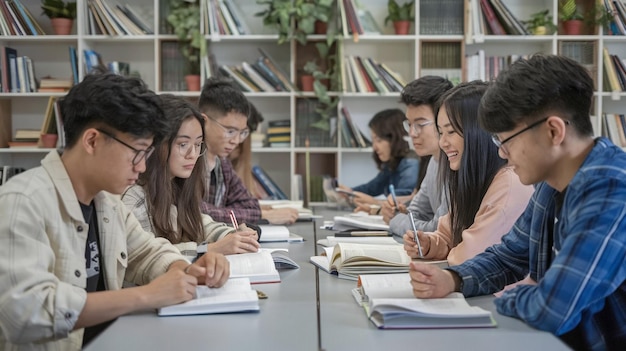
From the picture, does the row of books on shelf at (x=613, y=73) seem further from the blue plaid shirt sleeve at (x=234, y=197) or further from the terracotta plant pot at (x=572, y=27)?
the blue plaid shirt sleeve at (x=234, y=197)

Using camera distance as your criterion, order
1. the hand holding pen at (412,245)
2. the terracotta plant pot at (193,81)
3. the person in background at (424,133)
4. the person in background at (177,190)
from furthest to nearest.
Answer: the terracotta plant pot at (193,81), the person in background at (424,133), the person in background at (177,190), the hand holding pen at (412,245)

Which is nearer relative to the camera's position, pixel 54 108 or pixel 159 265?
pixel 159 265

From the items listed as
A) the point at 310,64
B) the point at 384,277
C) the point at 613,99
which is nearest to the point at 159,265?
the point at 384,277

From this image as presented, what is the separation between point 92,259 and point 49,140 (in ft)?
12.3

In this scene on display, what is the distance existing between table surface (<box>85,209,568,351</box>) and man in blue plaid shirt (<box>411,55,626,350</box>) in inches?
3.3

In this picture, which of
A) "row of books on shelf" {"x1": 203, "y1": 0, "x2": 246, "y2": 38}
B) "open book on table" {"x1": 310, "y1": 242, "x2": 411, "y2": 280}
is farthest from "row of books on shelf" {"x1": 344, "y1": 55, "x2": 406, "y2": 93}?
"open book on table" {"x1": 310, "y1": 242, "x2": 411, "y2": 280}

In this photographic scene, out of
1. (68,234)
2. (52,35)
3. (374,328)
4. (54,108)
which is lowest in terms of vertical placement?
(374,328)

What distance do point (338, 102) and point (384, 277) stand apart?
11.8 ft

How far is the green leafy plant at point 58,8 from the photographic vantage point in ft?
17.4

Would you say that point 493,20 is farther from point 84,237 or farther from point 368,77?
point 84,237

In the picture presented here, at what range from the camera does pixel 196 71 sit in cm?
541

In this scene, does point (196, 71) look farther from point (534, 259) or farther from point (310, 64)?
point (534, 259)

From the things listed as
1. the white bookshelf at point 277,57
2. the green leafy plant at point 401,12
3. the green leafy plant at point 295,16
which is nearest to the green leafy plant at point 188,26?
the white bookshelf at point 277,57

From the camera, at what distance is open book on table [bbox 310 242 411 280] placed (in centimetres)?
208
